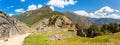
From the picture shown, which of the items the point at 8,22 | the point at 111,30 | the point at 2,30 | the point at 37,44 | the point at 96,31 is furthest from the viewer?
the point at 111,30

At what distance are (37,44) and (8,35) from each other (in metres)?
18.8

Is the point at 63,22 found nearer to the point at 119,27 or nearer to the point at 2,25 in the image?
the point at 119,27

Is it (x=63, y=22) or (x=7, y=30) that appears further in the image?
(x=63, y=22)

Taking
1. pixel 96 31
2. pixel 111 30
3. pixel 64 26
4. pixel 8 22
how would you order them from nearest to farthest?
pixel 8 22 → pixel 96 31 → pixel 111 30 → pixel 64 26

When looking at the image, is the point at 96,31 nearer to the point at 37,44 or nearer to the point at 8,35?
the point at 8,35

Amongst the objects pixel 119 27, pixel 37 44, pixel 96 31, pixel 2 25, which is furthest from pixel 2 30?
pixel 119 27

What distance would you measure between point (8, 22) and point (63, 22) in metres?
138

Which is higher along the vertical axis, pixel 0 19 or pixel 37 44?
pixel 0 19

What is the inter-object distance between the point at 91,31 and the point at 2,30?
10802cm

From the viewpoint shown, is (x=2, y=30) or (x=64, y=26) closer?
(x=2, y=30)

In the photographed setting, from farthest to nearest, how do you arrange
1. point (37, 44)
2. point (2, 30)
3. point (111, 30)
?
point (111, 30) < point (2, 30) < point (37, 44)

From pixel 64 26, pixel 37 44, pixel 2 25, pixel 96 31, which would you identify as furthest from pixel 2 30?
pixel 64 26

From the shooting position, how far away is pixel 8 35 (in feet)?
156

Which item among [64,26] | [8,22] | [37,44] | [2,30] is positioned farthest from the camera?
[64,26]
